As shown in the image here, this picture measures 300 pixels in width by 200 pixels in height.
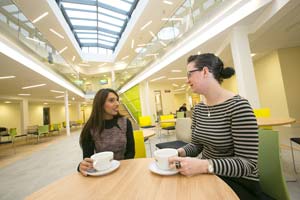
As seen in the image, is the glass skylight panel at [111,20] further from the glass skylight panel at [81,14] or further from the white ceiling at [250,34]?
the white ceiling at [250,34]

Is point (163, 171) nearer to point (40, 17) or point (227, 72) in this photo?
point (227, 72)

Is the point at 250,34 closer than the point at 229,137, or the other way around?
the point at 229,137

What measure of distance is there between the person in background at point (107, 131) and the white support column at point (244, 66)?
148 inches

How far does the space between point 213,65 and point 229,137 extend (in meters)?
0.47

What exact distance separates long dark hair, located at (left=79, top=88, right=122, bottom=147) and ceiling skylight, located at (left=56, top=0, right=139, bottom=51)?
9.74 m

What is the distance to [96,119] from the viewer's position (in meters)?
1.36

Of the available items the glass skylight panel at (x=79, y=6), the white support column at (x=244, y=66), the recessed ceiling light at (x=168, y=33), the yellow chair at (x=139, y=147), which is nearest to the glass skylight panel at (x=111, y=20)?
the glass skylight panel at (x=79, y=6)

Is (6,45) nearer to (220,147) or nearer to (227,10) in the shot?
(220,147)

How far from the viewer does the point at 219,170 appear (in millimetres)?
739

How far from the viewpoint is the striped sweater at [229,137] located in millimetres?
761

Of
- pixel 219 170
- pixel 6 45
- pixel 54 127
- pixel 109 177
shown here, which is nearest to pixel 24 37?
pixel 6 45

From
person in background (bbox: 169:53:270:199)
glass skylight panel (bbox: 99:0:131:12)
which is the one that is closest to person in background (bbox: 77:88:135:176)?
person in background (bbox: 169:53:270:199)

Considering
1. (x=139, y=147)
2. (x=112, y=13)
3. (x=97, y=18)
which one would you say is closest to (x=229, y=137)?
(x=139, y=147)

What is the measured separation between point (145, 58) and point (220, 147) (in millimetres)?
9141
